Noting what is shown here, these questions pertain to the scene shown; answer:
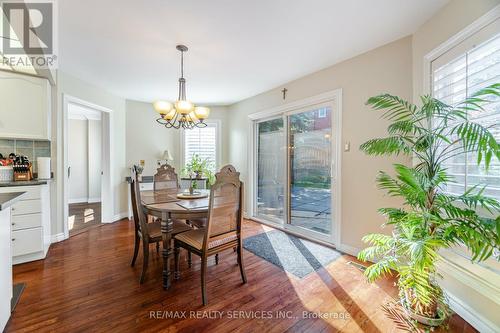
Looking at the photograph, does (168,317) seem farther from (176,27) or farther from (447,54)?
(447,54)

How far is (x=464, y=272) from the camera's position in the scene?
5.34 ft

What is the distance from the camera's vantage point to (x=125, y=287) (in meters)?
2.02

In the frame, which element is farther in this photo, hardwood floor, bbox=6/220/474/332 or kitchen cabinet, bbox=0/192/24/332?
hardwood floor, bbox=6/220/474/332

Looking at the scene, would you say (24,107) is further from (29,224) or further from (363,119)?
(363,119)

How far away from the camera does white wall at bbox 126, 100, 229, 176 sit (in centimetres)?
446

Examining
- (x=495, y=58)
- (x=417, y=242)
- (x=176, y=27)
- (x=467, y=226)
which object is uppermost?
(x=176, y=27)

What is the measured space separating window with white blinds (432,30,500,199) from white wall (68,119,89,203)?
24.4 ft

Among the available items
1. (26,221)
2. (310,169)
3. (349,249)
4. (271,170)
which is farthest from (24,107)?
(349,249)

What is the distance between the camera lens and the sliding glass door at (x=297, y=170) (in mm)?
3107

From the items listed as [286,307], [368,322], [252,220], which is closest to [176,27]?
[286,307]

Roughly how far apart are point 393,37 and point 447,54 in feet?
2.01

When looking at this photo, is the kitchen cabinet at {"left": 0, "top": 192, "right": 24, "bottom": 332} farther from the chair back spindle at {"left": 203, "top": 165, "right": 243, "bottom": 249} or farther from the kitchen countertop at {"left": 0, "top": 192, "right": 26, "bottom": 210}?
the chair back spindle at {"left": 203, "top": 165, "right": 243, "bottom": 249}

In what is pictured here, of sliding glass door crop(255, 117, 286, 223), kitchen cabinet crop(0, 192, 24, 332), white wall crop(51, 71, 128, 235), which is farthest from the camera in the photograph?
sliding glass door crop(255, 117, 286, 223)

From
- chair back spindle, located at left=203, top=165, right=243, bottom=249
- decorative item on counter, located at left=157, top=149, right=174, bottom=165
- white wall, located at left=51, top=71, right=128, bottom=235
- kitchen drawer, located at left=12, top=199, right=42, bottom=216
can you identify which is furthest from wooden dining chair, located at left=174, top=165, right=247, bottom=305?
decorative item on counter, located at left=157, top=149, right=174, bottom=165
